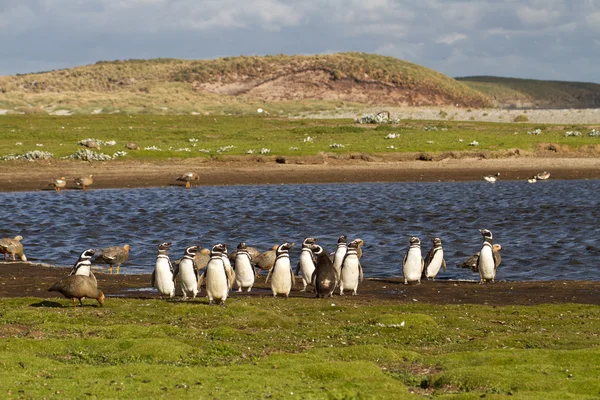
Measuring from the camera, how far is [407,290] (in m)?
21.5

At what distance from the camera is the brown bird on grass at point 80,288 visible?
17.8 metres

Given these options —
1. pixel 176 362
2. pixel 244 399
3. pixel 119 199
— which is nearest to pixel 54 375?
pixel 176 362

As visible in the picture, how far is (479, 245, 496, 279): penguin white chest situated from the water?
1.50 meters

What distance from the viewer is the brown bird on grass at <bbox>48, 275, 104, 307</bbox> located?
1778 cm

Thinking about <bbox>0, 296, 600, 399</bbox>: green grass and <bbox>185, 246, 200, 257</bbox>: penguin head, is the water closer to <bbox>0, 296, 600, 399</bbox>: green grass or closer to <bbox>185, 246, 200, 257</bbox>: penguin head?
<bbox>185, 246, 200, 257</bbox>: penguin head

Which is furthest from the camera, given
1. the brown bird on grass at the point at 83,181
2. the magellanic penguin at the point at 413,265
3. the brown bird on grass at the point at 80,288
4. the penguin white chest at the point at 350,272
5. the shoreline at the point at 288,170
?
the shoreline at the point at 288,170

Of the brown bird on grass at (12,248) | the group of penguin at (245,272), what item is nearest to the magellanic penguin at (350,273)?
the group of penguin at (245,272)

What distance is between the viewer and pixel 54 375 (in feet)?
38.8

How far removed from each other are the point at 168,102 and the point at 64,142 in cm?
4010

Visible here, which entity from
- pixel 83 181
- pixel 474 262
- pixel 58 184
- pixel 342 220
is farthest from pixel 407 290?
pixel 58 184

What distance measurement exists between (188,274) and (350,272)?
365 centimetres

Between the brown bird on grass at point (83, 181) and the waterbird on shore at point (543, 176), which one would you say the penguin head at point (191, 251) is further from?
the waterbird on shore at point (543, 176)

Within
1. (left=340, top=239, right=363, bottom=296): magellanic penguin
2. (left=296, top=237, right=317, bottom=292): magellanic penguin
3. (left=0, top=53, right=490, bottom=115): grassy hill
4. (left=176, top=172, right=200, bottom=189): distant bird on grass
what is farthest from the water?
(left=0, top=53, right=490, bottom=115): grassy hill

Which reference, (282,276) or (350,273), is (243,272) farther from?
(350,273)
